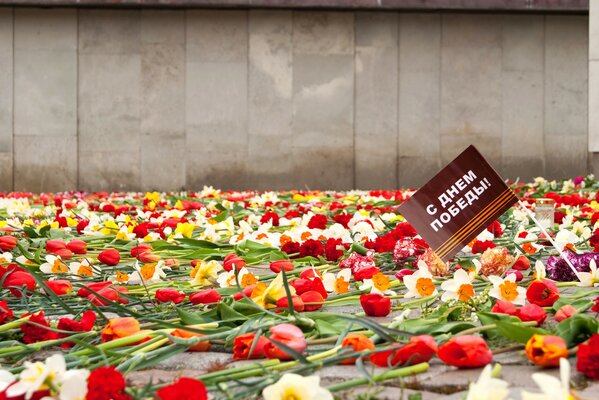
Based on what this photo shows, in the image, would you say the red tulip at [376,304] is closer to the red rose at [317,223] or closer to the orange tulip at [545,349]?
the orange tulip at [545,349]

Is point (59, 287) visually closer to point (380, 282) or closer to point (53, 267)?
point (53, 267)

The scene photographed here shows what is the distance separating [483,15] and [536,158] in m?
1.87

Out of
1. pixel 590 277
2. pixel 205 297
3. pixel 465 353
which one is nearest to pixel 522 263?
pixel 590 277

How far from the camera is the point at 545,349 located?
5.46 ft

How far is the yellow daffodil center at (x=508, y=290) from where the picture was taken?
228cm

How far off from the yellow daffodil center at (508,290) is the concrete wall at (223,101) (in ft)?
29.7

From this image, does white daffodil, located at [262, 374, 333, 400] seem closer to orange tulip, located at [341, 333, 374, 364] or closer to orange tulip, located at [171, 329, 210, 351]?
orange tulip, located at [341, 333, 374, 364]

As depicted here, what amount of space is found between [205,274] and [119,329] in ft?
2.83

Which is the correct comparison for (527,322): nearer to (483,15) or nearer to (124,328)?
(124,328)

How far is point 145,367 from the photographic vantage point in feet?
5.99

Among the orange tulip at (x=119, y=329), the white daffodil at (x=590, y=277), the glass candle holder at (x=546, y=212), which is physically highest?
the glass candle holder at (x=546, y=212)

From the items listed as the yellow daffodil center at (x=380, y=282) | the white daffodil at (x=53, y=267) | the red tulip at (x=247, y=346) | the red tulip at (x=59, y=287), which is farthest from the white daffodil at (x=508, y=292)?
the white daffodil at (x=53, y=267)

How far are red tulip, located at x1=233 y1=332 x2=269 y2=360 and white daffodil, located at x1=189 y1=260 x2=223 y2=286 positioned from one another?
96cm

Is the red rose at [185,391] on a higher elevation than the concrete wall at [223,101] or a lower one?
lower
